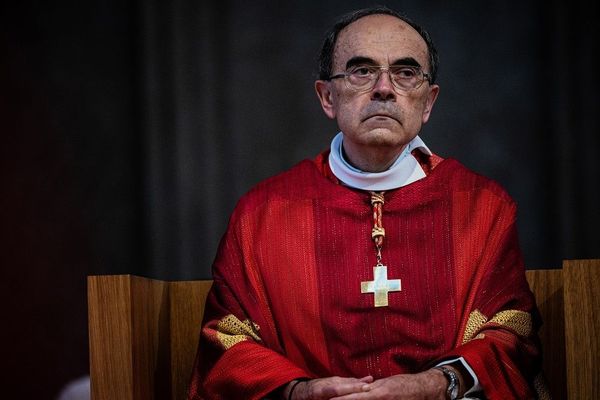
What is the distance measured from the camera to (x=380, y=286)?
13.0 ft

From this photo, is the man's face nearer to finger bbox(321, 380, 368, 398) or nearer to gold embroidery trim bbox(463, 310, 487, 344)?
gold embroidery trim bbox(463, 310, 487, 344)

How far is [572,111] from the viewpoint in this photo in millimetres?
5223

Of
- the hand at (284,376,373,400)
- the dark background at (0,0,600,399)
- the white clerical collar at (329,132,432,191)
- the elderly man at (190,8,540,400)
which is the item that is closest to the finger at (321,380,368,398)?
the hand at (284,376,373,400)

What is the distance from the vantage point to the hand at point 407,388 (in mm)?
3553

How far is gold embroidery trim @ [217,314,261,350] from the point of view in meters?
3.91

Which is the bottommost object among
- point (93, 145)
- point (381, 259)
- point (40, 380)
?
point (40, 380)

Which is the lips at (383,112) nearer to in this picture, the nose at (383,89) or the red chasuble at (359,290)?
the nose at (383,89)

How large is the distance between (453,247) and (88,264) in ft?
6.39

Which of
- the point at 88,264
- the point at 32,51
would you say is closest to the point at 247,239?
the point at 88,264

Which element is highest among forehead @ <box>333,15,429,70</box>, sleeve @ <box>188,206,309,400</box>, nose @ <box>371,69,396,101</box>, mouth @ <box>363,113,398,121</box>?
forehead @ <box>333,15,429,70</box>

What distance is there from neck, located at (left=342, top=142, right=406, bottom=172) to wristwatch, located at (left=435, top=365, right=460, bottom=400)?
853mm

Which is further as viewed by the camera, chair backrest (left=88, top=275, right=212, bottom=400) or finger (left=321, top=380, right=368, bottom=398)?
chair backrest (left=88, top=275, right=212, bottom=400)

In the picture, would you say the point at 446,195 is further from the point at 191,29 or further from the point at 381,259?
the point at 191,29

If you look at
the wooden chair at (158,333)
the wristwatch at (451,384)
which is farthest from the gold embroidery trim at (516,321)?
the wristwatch at (451,384)
